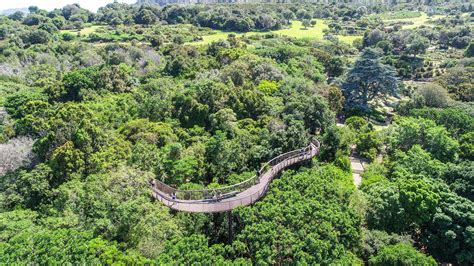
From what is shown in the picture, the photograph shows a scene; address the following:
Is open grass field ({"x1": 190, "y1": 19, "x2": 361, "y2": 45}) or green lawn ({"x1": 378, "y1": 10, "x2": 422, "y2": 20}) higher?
open grass field ({"x1": 190, "y1": 19, "x2": 361, "y2": 45})

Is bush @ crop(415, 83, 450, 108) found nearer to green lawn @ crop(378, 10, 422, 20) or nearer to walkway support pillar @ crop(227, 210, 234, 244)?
walkway support pillar @ crop(227, 210, 234, 244)

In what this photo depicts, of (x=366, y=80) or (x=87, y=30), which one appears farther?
(x=87, y=30)

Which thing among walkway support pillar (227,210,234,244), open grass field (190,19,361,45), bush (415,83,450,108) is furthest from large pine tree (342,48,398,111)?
open grass field (190,19,361,45)

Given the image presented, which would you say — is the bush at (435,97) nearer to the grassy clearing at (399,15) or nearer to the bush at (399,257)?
the bush at (399,257)

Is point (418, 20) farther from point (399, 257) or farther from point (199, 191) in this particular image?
point (199, 191)

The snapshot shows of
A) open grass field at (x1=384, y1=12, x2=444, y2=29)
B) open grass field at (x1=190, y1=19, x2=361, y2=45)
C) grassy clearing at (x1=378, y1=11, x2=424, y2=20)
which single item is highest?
open grass field at (x1=190, y1=19, x2=361, y2=45)

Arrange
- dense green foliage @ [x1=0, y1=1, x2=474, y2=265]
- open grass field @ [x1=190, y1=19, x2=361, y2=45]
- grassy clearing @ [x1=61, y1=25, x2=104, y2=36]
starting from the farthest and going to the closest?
grassy clearing @ [x1=61, y1=25, x2=104, y2=36], open grass field @ [x1=190, y1=19, x2=361, y2=45], dense green foliage @ [x1=0, y1=1, x2=474, y2=265]

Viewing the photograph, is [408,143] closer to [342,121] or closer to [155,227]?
[342,121]

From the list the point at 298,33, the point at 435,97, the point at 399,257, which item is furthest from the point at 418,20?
the point at 399,257

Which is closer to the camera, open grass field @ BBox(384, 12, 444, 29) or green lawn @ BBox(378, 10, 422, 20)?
open grass field @ BBox(384, 12, 444, 29)
